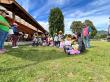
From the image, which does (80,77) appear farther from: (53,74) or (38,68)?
(38,68)

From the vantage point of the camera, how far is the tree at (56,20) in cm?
6894

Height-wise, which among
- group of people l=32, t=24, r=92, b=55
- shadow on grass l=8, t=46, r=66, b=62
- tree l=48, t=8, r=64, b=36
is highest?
tree l=48, t=8, r=64, b=36

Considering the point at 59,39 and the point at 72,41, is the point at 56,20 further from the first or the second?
the point at 72,41

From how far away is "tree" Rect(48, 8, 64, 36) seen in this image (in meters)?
68.9

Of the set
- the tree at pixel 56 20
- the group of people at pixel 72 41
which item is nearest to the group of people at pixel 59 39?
the group of people at pixel 72 41

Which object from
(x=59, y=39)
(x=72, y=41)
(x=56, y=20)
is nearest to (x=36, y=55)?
(x=72, y=41)

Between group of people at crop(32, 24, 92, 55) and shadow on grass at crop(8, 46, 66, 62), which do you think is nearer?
shadow on grass at crop(8, 46, 66, 62)

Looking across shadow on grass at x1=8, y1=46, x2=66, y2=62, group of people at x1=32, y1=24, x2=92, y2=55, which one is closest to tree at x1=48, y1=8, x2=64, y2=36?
group of people at x1=32, y1=24, x2=92, y2=55

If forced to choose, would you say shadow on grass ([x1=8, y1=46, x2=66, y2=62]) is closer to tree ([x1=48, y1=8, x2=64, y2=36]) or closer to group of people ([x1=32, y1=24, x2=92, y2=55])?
group of people ([x1=32, y1=24, x2=92, y2=55])

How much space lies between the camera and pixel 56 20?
7094 cm

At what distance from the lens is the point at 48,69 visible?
8.99 meters

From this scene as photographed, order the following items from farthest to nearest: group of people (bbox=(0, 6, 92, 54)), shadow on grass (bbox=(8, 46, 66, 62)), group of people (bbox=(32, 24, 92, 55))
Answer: group of people (bbox=(32, 24, 92, 55)), group of people (bbox=(0, 6, 92, 54)), shadow on grass (bbox=(8, 46, 66, 62))

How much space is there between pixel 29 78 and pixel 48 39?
16.8m

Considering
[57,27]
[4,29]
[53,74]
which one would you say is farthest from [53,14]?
[53,74]
